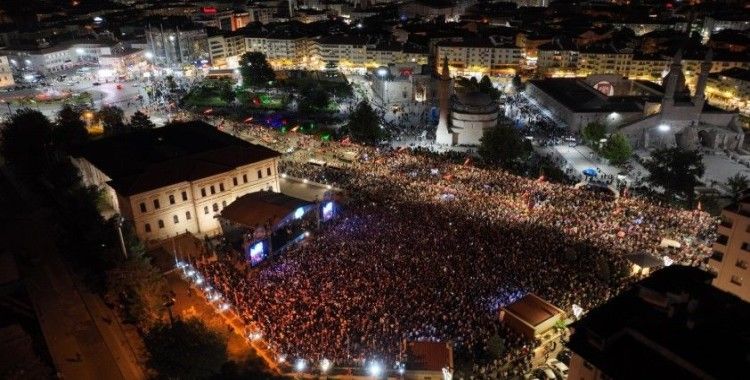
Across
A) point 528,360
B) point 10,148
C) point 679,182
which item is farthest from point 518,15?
point 528,360

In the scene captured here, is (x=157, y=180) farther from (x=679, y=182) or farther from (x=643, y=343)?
(x=679, y=182)

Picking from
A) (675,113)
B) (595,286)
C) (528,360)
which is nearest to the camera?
(528,360)

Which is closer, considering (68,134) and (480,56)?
(68,134)

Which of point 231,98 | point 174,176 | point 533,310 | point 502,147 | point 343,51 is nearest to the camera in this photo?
point 533,310

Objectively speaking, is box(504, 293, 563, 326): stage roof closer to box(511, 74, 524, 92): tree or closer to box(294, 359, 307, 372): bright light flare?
box(294, 359, 307, 372): bright light flare

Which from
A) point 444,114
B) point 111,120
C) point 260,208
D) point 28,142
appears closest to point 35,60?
point 111,120

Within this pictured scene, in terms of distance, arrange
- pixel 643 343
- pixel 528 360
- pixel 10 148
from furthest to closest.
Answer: pixel 10 148, pixel 528 360, pixel 643 343

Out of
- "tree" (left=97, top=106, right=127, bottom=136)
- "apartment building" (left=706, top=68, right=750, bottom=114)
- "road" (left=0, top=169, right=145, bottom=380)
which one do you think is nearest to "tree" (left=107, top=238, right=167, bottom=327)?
"road" (left=0, top=169, right=145, bottom=380)

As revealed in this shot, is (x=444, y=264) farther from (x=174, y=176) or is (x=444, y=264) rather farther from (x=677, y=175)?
(x=677, y=175)
